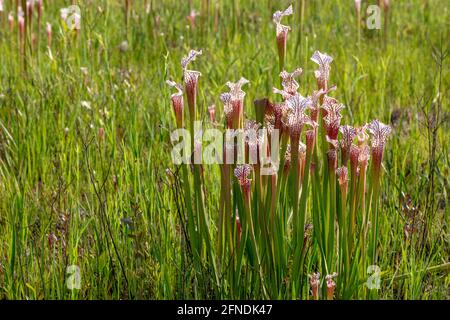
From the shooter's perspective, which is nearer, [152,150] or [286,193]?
[286,193]

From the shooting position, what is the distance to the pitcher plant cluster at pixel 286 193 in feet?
5.48

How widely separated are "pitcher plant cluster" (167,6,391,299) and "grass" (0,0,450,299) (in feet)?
0.15

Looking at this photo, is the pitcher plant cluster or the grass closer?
the pitcher plant cluster

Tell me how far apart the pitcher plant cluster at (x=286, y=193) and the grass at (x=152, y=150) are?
0.05 meters

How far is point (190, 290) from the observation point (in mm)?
1994

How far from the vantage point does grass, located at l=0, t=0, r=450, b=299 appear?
6.59 ft

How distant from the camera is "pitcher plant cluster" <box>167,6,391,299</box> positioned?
1.67 meters

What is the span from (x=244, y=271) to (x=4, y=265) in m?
0.68

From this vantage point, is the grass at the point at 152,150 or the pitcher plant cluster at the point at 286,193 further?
the grass at the point at 152,150

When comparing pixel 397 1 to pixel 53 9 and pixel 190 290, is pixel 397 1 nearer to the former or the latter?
pixel 53 9

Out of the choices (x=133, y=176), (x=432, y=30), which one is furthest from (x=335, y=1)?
(x=133, y=176)

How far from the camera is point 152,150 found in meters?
2.88

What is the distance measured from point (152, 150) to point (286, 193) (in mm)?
1131
